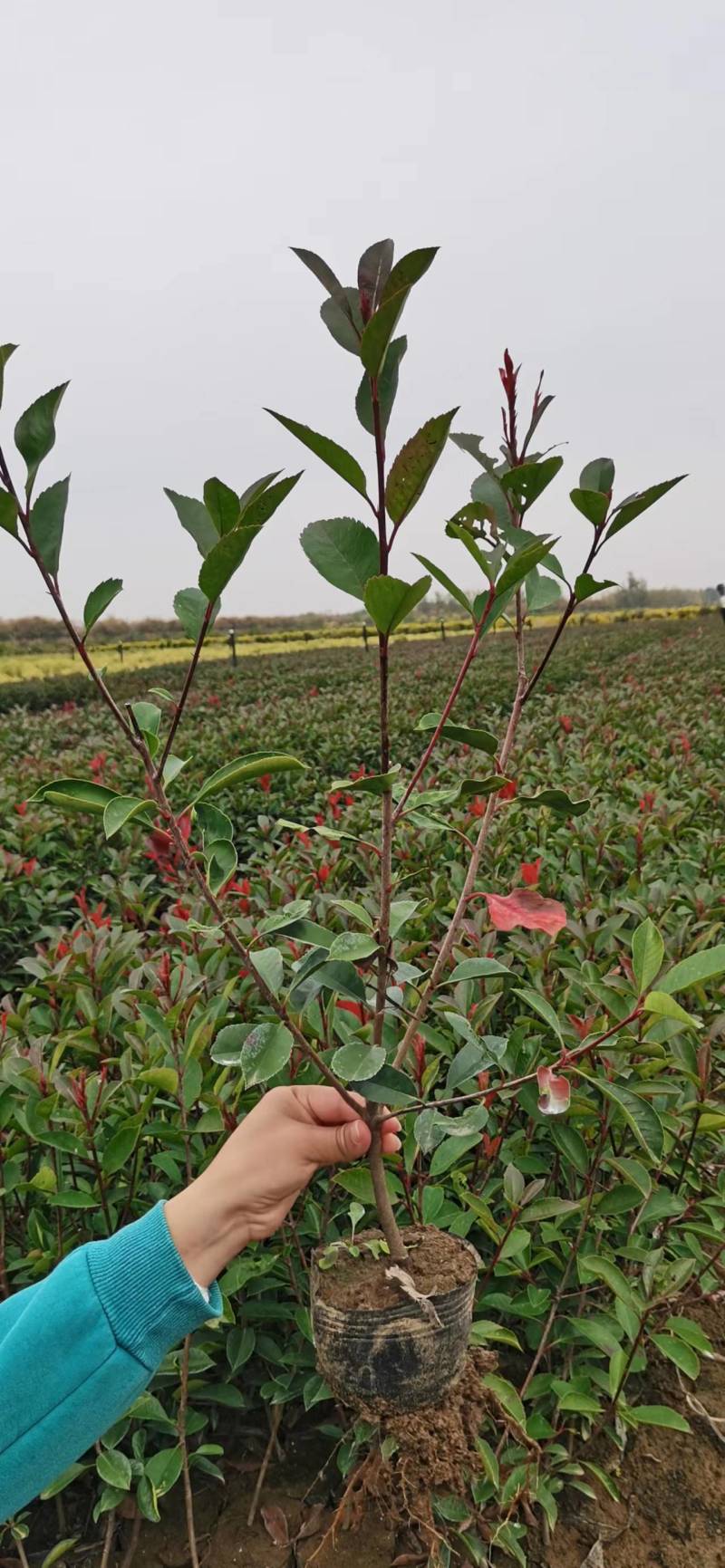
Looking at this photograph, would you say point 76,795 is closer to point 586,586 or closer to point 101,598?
point 101,598

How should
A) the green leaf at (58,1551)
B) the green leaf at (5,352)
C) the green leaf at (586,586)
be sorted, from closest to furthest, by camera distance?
the green leaf at (5,352), the green leaf at (586,586), the green leaf at (58,1551)

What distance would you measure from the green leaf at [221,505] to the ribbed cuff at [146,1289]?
0.76m

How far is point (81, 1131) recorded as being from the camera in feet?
5.00

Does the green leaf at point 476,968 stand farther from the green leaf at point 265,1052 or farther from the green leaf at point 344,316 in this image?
the green leaf at point 344,316

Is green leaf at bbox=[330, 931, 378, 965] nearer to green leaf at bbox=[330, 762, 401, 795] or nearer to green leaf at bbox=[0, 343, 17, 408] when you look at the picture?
green leaf at bbox=[330, 762, 401, 795]

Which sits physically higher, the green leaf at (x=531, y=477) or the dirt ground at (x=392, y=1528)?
the green leaf at (x=531, y=477)

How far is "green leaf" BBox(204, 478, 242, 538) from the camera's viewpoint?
833 mm

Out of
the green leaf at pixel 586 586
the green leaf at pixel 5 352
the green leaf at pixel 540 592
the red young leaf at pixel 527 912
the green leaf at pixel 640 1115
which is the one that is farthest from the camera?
the green leaf at pixel 540 592

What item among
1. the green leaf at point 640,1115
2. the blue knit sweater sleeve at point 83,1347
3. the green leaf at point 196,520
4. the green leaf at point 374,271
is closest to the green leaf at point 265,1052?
the blue knit sweater sleeve at point 83,1347

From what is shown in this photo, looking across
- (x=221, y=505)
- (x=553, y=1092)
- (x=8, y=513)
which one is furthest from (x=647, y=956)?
Result: (x=8, y=513)

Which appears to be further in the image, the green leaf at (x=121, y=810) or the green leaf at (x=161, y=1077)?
the green leaf at (x=161, y=1077)

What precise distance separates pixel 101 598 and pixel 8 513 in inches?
6.5

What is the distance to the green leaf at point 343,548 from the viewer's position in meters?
0.89

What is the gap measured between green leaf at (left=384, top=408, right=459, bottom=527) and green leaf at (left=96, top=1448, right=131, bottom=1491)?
1353mm
